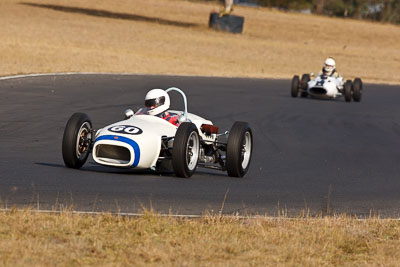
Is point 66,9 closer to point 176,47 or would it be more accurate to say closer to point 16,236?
point 176,47

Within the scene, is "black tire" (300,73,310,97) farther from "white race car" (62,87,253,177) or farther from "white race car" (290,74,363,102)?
"white race car" (62,87,253,177)

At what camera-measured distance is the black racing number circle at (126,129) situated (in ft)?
32.9

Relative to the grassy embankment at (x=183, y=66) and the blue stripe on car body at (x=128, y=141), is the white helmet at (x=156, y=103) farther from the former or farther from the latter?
the grassy embankment at (x=183, y=66)

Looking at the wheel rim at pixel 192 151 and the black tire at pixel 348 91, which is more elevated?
the wheel rim at pixel 192 151

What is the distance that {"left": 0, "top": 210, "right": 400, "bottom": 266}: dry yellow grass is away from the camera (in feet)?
20.5

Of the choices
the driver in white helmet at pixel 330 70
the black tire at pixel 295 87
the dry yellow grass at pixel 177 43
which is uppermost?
the driver in white helmet at pixel 330 70

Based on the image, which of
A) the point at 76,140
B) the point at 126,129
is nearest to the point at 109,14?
the point at 76,140

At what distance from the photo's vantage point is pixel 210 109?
67.2 ft

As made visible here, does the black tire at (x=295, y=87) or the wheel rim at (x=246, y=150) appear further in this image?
the black tire at (x=295, y=87)

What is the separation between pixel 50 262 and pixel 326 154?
29.5ft

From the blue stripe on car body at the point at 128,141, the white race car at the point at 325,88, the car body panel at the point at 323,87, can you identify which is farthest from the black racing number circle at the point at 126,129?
the car body panel at the point at 323,87

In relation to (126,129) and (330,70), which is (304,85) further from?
(126,129)

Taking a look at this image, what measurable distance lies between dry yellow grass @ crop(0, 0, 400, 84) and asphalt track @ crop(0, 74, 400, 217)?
5.48m

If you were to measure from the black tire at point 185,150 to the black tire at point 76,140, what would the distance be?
1.14 meters
